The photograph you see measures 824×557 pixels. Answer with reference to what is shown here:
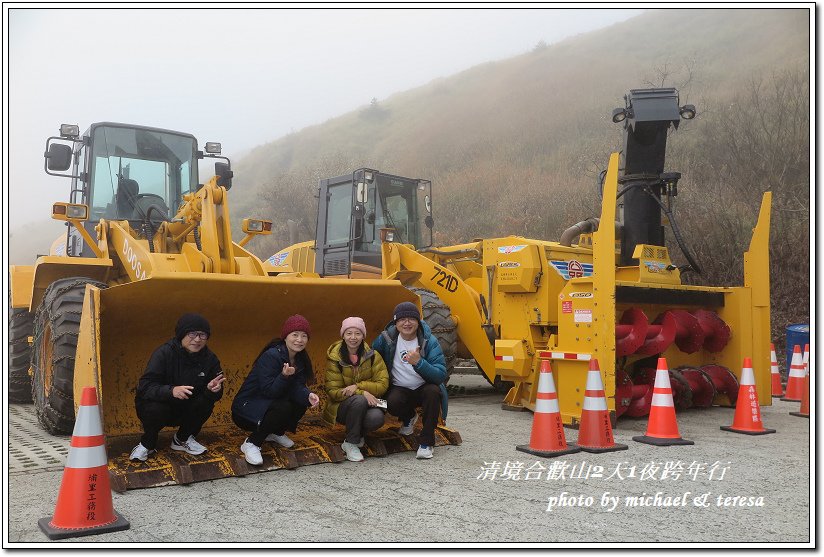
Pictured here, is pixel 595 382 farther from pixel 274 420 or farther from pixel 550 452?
pixel 274 420

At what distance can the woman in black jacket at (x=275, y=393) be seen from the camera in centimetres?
466

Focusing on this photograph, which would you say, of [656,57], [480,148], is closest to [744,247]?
[480,148]

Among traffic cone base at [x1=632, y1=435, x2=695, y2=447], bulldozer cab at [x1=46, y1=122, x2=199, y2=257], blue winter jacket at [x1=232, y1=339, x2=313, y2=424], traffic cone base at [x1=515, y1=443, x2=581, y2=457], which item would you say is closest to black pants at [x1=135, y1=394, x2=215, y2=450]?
blue winter jacket at [x1=232, y1=339, x2=313, y2=424]

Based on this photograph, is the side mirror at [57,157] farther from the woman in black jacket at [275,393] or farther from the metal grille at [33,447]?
the woman in black jacket at [275,393]

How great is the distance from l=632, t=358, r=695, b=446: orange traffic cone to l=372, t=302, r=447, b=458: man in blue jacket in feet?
5.76

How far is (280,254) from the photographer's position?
11.9 meters

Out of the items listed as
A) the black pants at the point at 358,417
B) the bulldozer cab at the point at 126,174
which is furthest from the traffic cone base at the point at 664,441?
the bulldozer cab at the point at 126,174

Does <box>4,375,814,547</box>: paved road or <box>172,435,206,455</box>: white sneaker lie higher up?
<box>172,435,206,455</box>: white sneaker

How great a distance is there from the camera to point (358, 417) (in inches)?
194

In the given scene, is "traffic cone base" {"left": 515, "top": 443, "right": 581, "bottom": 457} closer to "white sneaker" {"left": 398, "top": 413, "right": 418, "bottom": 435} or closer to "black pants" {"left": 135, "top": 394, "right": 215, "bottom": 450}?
"white sneaker" {"left": 398, "top": 413, "right": 418, "bottom": 435}

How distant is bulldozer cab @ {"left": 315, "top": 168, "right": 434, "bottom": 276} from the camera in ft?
30.7

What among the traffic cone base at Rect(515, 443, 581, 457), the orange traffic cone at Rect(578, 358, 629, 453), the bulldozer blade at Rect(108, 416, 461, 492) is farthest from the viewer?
the orange traffic cone at Rect(578, 358, 629, 453)

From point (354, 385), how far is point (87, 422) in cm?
191
